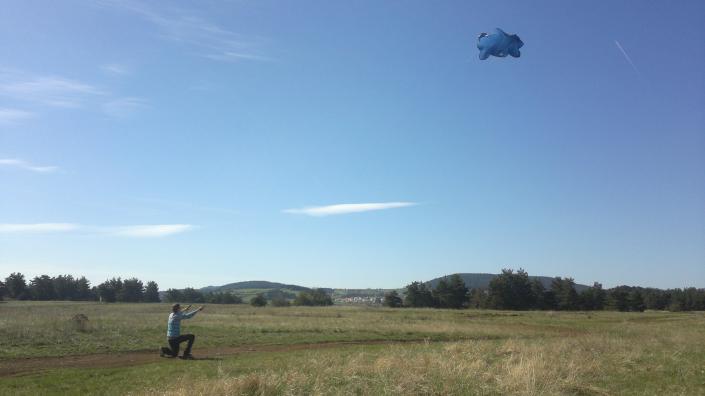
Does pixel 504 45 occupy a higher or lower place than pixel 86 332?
higher

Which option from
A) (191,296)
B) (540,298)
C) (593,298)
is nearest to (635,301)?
(593,298)

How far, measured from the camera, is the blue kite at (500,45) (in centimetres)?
1434

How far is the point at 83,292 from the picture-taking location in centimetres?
15575

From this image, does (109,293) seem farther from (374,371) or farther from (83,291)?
(374,371)

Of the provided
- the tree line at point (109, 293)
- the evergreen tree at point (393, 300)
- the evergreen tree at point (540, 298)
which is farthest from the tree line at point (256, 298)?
the evergreen tree at point (540, 298)

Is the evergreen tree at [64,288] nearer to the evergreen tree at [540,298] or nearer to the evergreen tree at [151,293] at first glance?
the evergreen tree at [151,293]

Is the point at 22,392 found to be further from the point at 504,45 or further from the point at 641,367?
the point at 641,367

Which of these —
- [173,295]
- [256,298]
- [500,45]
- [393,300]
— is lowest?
[393,300]

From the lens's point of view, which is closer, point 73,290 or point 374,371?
point 374,371

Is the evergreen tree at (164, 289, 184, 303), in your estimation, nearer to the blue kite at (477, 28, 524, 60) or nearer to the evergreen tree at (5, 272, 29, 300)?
the evergreen tree at (5, 272, 29, 300)

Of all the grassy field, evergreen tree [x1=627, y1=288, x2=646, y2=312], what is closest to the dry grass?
the grassy field

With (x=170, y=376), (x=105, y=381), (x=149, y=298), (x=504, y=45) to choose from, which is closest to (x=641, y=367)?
(x=504, y=45)

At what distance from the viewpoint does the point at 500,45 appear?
566 inches

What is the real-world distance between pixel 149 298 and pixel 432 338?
5994 inches
